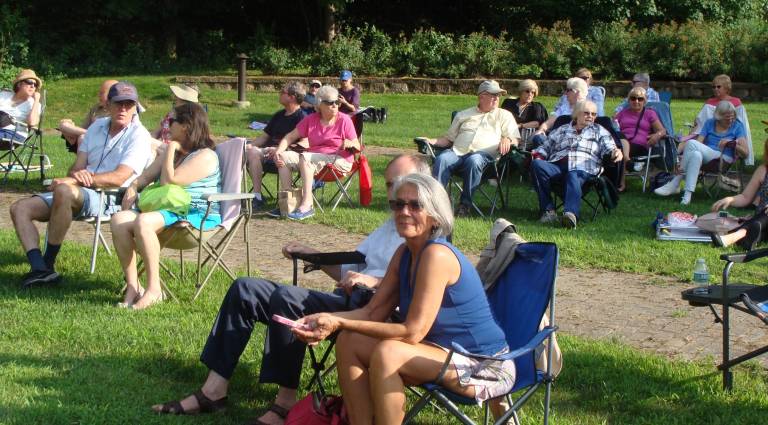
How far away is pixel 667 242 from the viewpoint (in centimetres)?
778

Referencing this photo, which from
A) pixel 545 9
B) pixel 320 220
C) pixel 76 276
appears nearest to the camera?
pixel 76 276

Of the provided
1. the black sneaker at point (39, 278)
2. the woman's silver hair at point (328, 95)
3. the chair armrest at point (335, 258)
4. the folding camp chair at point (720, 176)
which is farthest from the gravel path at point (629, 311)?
the folding camp chair at point (720, 176)

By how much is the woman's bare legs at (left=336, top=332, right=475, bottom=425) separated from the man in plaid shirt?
17.1 ft

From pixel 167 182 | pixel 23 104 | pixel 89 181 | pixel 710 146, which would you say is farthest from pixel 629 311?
pixel 23 104

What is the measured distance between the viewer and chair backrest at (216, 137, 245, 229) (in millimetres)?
6145

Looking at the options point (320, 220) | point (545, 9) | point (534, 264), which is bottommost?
point (320, 220)

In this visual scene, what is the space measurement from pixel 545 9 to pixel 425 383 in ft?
80.0

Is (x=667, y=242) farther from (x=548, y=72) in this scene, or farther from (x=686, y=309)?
(x=548, y=72)

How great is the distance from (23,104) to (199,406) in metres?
7.75

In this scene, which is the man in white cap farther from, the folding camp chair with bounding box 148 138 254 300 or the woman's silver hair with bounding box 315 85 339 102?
the folding camp chair with bounding box 148 138 254 300

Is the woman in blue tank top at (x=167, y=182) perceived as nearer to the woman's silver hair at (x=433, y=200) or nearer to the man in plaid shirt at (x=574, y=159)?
the woman's silver hair at (x=433, y=200)

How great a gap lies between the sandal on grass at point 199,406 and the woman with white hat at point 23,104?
→ 7405mm

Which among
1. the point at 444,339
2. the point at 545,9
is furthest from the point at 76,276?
the point at 545,9

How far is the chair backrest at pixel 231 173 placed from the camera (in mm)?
6145
